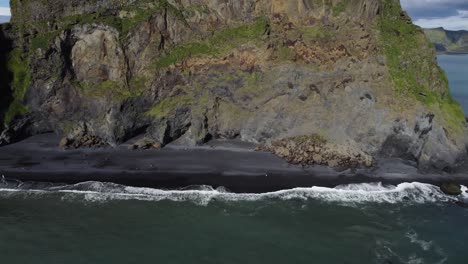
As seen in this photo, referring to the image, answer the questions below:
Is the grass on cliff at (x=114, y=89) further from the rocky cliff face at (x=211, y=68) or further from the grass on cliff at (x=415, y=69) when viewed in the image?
the grass on cliff at (x=415, y=69)

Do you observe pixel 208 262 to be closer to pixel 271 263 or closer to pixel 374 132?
pixel 271 263

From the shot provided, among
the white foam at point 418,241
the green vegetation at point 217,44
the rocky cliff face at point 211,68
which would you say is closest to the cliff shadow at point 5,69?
the rocky cliff face at point 211,68

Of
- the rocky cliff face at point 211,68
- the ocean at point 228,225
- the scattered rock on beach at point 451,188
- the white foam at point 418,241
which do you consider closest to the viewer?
the ocean at point 228,225

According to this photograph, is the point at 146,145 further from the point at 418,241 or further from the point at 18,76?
the point at 418,241

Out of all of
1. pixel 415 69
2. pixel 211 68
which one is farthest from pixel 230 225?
pixel 415 69

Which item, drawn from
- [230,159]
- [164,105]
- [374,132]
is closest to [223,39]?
[164,105]

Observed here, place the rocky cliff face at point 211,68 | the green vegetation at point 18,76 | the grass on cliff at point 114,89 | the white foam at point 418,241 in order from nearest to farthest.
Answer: the white foam at point 418,241, the rocky cliff face at point 211,68, the grass on cliff at point 114,89, the green vegetation at point 18,76

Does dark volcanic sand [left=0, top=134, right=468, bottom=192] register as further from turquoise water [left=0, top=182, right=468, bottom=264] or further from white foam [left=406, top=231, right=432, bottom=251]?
white foam [left=406, top=231, right=432, bottom=251]
